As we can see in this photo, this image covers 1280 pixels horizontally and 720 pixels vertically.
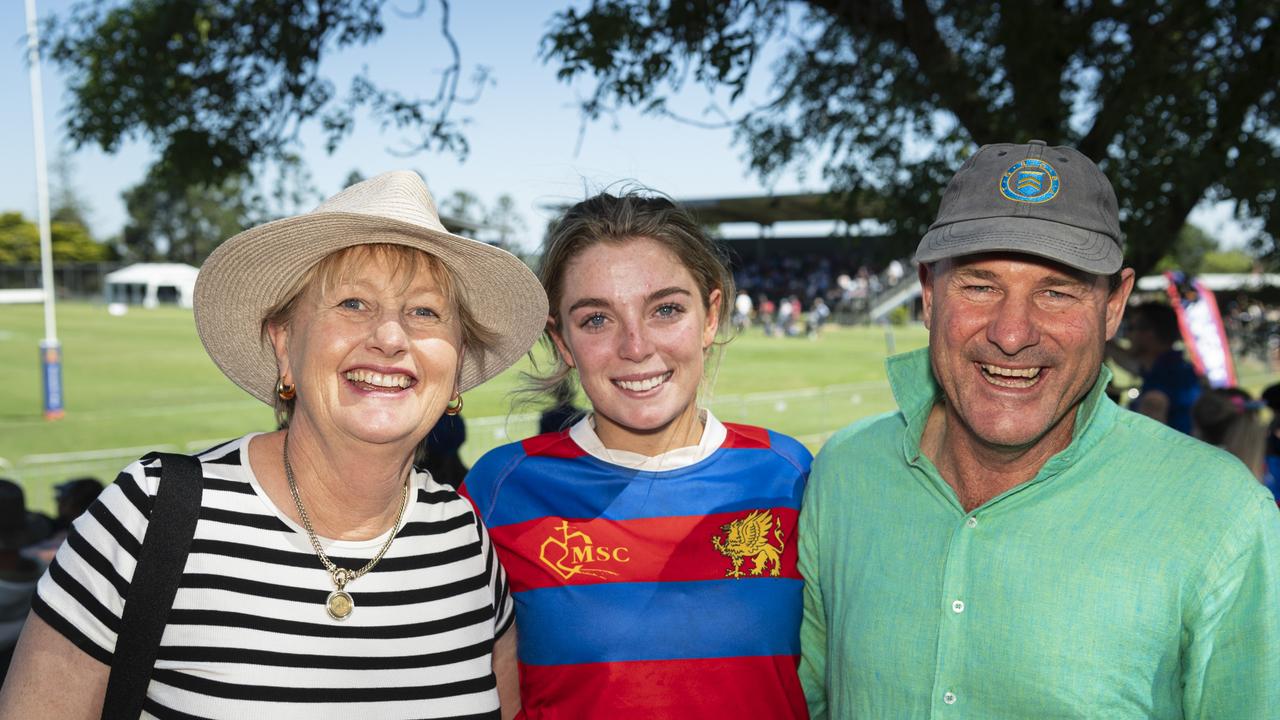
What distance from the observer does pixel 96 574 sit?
1.94 meters

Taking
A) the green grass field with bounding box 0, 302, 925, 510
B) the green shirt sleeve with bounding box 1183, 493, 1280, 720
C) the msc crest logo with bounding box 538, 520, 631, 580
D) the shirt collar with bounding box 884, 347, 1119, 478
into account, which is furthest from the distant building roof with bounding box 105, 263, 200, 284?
the green shirt sleeve with bounding box 1183, 493, 1280, 720

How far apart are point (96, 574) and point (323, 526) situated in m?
0.47

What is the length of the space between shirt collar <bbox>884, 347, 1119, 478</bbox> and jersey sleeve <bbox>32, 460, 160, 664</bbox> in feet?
5.59

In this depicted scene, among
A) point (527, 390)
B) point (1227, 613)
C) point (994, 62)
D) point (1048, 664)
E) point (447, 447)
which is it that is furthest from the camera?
point (994, 62)

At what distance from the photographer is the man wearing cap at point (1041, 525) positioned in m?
1.92

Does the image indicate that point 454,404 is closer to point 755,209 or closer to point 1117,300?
point 1117,300

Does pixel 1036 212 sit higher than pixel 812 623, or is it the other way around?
pixel 1036 212

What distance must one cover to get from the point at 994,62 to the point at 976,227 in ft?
17.6

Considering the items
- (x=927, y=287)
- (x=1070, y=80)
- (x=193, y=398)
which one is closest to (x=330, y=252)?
(x=927, y=287)

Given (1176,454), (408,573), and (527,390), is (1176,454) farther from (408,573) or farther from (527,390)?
(527,390)

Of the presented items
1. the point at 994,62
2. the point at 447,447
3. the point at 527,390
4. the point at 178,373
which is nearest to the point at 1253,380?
the point at 994,62

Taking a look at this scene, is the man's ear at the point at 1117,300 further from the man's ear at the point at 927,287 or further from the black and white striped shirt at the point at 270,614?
the black and white striped shirt at the point at 270,614

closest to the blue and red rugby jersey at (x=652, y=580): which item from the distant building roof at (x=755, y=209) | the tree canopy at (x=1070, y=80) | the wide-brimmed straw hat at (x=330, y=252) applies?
the wide-brimmed straw hat at (x=330, y=252)

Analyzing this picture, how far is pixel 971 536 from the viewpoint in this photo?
7.09 ft
